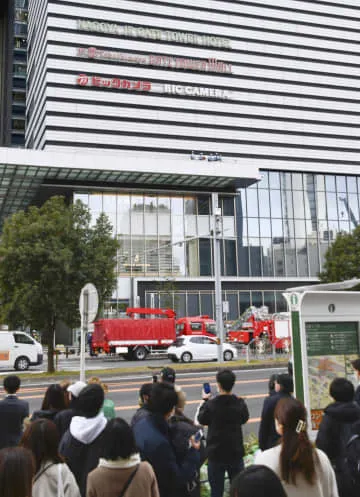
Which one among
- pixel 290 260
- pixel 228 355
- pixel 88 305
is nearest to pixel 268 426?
pixel 88 305

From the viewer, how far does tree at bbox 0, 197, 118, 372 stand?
21156 millimetres

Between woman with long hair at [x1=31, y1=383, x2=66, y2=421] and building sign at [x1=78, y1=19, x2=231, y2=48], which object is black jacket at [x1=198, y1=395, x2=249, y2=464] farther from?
building sign at [x1=78, y1=19, x2=231, y2=48]

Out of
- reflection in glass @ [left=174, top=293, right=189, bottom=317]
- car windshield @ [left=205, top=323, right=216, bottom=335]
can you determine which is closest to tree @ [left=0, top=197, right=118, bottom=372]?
car windshield @ [left=205, top=323, right=216, bottom=335]

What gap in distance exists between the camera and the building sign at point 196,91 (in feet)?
189

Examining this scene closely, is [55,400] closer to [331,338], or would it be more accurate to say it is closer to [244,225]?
[331,338]

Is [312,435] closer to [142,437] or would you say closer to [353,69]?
[142,437]

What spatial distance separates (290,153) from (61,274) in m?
44.8

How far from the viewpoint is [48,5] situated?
54469 millimetres

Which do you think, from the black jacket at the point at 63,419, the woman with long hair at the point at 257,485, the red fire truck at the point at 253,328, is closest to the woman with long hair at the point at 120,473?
the woman with long hair at the point at 257,485

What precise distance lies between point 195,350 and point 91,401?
2444 centimetres

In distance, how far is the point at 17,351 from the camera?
24516 millimetres

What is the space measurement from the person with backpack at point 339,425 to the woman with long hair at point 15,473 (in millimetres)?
2815

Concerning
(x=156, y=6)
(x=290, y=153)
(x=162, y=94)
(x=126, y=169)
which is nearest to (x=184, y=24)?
(x=156, y=6)

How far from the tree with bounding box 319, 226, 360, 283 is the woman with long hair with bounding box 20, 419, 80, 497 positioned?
32102 mm
